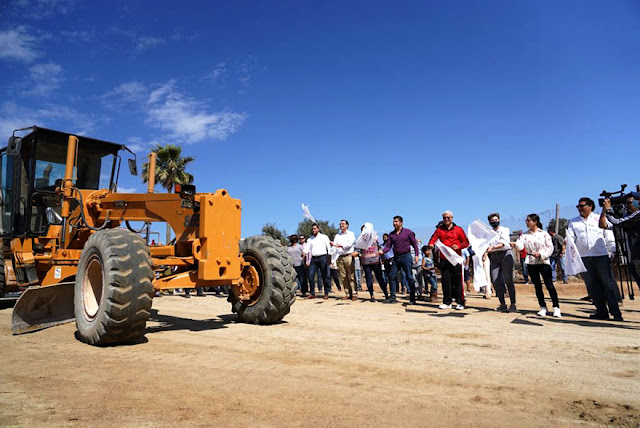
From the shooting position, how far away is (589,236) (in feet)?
22.2

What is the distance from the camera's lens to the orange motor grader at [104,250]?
4.65 metres

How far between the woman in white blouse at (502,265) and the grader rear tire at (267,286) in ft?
13.7

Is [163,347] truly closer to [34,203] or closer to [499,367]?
[499,367]

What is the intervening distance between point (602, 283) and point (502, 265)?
1.69 metres

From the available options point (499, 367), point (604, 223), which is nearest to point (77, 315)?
Answer: point (499, 367)

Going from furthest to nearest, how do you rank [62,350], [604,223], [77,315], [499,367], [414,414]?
[604,223]
[77,315]
[62,350]
[499,367]
[414,414]

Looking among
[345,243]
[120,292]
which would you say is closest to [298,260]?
[345,243]

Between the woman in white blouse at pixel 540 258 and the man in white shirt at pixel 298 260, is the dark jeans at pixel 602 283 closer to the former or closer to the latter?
the woman in white blouse at pixel 540 258

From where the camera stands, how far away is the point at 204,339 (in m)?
4.99

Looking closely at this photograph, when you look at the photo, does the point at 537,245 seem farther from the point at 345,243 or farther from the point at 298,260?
the point at 298,260

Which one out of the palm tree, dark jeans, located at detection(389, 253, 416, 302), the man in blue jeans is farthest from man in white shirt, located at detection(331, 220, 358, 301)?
the palm tree

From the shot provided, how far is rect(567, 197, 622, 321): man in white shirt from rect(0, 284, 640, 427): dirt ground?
3.27 ft

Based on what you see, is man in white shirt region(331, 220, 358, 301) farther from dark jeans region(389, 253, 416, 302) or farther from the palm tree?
the palm tree

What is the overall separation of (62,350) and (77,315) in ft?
2.47
